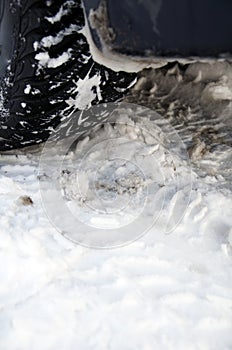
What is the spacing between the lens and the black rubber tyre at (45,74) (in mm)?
1313

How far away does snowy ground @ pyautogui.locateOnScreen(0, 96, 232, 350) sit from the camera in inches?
48.6

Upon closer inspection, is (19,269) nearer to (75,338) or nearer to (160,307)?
(75,338)

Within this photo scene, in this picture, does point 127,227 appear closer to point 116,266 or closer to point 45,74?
point 116,266

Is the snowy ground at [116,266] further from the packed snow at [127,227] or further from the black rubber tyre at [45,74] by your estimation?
the black rubber tyre at [45,74]

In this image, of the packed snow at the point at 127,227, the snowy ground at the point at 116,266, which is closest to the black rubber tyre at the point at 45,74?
the packed snow at the point at 127,227

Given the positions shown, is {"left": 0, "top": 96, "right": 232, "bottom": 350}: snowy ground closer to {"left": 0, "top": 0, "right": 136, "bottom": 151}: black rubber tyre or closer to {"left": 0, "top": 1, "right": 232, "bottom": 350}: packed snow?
{"left": 0, "top": 1, "right": 232, "bottom": 350}: packed snow

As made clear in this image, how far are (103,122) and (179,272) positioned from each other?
2.34 ft

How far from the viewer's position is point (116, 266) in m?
1.42

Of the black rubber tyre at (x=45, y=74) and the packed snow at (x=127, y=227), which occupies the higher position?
the black rubber tyre at (x=45, y=74)

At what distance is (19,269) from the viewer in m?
1.37

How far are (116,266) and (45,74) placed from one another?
2.09 feet

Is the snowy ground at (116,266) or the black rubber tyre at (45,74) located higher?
the black rubber tyre at (45,74)

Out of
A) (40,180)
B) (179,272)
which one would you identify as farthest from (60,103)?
(179,272)

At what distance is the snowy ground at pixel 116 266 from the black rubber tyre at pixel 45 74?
7.6 inches
